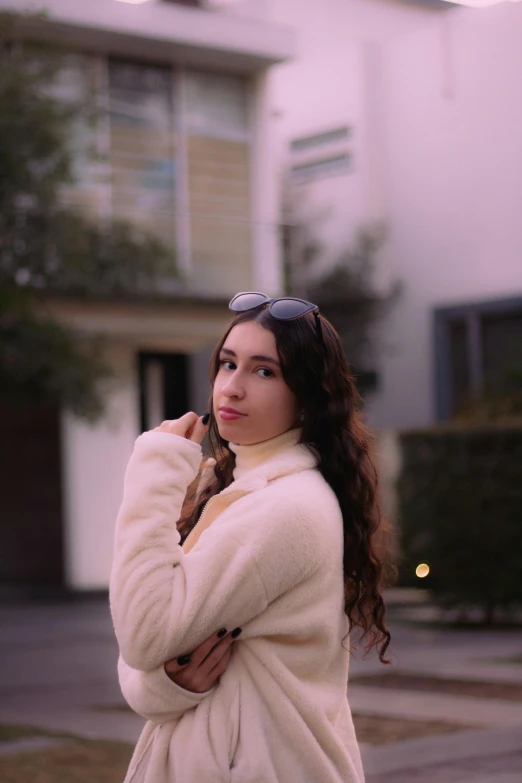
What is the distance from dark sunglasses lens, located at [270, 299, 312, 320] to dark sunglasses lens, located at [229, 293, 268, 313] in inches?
1.8

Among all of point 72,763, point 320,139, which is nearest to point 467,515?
point 72,763

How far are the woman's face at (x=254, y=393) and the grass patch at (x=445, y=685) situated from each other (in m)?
6.44

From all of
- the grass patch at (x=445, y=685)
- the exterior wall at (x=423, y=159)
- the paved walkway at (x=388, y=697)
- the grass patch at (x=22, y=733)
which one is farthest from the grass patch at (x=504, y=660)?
the exterior wall at (x=423, y=159)

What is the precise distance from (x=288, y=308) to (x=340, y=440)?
0.27 metres

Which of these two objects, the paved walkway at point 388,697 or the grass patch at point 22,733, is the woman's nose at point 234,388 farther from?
the grass patch at point 22,733

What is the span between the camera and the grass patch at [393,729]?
7043 mm

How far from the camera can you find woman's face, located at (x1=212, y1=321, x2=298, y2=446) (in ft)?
7.68

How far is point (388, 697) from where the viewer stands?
8.49m

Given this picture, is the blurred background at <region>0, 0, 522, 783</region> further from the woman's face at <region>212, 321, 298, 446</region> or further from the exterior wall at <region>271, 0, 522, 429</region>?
the woman's face at <region>212, 321, 298, 446</region>

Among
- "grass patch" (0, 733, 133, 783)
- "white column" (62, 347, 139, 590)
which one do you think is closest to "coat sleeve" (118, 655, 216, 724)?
"grass patch" (0, 733, 133, 783)

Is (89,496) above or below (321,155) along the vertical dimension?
below

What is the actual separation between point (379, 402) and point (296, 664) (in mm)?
19111

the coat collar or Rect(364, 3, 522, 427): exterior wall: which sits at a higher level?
Rect(364, 3, 522, 427): exterior wall

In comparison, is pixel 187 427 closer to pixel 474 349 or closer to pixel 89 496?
pixel 89 496
